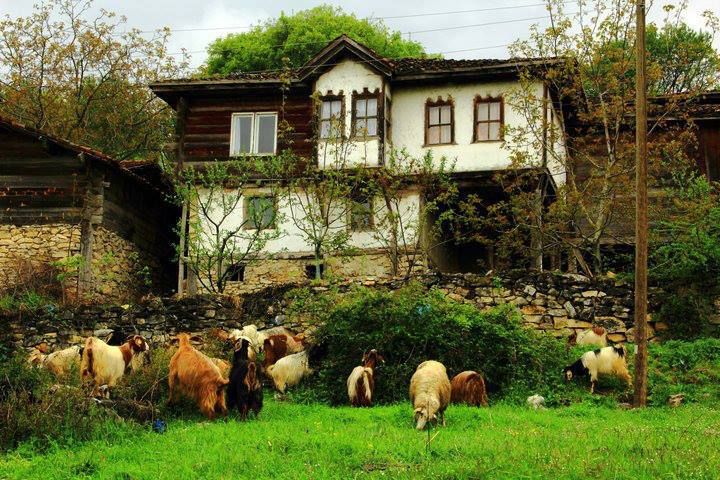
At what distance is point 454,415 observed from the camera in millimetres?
16125

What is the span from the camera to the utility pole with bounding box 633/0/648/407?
17.9m

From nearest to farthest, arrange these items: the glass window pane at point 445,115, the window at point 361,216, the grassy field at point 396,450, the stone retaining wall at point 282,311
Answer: the grassy field at point 396,450 → the stone retaining wall at point 282,311 → the window at point 361,216 → the glass window pane at point 445,115

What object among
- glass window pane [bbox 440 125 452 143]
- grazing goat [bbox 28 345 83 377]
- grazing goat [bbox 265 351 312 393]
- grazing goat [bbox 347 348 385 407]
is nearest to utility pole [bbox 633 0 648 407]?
grazing goat [bbox 347 348 385 407]

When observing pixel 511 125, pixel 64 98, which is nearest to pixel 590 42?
pixel 511 125

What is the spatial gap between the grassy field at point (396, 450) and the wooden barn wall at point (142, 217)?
14332 mm

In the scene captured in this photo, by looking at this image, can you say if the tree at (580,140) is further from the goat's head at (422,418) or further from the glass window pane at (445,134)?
the goat's head at (422,418)

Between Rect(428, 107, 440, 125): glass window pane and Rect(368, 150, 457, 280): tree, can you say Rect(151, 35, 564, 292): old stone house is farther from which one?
Rect(368, 150, 457, 280): tree

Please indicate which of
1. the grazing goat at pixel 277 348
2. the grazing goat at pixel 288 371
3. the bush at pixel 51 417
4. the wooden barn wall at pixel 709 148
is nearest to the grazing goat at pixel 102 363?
the bush at pixel 51 417

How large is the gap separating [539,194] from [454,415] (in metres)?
12.6

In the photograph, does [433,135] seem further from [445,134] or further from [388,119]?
[388,119]

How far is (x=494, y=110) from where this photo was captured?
2966cm

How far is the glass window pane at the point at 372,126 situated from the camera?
1174 inches

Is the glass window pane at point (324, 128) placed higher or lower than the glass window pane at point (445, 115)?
lower

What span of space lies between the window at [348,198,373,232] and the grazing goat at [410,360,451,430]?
13027 mm
